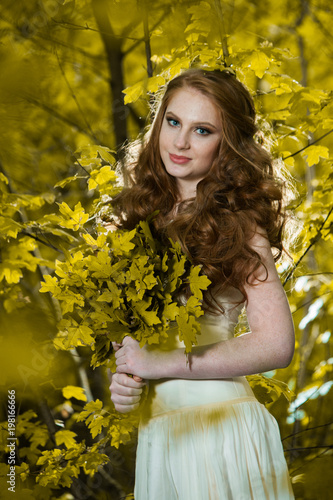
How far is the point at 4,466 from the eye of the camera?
1.99 m

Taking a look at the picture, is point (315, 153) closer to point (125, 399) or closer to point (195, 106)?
point (195, 106)

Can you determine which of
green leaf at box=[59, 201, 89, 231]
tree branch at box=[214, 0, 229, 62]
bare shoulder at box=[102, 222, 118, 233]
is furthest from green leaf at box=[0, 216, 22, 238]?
tree branch at box=[214, 0, 229, 62]

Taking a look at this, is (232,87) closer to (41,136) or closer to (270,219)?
(270,219)

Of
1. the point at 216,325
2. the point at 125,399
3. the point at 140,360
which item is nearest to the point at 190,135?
the point at 216,325

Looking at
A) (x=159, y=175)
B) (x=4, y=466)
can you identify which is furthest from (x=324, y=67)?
(x=4, y=466)

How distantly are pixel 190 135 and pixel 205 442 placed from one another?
2.73 ft

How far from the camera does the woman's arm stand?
1.25 meters

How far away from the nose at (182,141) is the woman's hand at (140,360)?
1.82ft

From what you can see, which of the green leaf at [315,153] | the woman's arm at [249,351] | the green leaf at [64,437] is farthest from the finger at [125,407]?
the green leaf at [64,437]

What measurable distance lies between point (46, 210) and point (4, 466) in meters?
1.40

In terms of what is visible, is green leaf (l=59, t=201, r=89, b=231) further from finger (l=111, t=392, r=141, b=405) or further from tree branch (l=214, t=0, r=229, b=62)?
tree branch (l=214, t=0, r=229, b=62)

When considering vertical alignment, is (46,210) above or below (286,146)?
above

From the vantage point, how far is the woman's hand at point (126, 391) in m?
1.34

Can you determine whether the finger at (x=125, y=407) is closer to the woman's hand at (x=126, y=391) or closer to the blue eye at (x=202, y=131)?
the woman's hand at (x=126, y=391)
